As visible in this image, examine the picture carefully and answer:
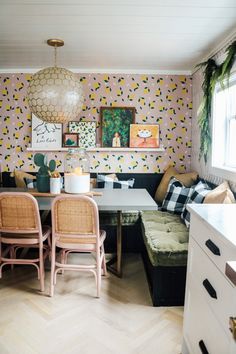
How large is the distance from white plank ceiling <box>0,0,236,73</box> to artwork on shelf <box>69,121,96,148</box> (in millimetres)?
761

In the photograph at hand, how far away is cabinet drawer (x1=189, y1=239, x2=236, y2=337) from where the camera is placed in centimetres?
111

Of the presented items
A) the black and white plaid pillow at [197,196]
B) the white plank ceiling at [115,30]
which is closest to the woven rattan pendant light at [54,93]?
the white plank ceiling at [115,30]

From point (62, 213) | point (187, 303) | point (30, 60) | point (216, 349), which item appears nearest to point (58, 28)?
point (30, 60)

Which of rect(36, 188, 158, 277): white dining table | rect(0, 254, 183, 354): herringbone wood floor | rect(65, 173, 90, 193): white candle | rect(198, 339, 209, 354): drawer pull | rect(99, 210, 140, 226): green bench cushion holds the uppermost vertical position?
rect(65, 173, 90, 193): white candle

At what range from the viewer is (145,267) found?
2.96 metres

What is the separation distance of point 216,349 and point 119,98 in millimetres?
3223

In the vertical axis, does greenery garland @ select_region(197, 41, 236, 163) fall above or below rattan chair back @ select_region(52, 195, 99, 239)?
above

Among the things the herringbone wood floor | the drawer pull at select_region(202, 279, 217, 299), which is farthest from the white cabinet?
the herringbone wood floor

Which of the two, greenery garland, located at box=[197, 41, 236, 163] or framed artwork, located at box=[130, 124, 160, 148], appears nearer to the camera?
greenery garland, located at box=[197, 41, 236, 163]

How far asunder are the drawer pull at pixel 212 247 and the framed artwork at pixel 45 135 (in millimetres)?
2930

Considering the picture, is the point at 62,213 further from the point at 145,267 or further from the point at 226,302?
the point at 226,302

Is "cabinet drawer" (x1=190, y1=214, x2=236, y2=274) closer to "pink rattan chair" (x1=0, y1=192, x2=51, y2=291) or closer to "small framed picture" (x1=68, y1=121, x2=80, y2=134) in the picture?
"pink rattan chair" (x1=0, y1=192, x2=51, y2=291)

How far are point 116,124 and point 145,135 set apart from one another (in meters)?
0.41

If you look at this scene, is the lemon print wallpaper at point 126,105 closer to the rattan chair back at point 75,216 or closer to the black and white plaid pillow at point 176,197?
the black and white plaid pillow at point 176,197
